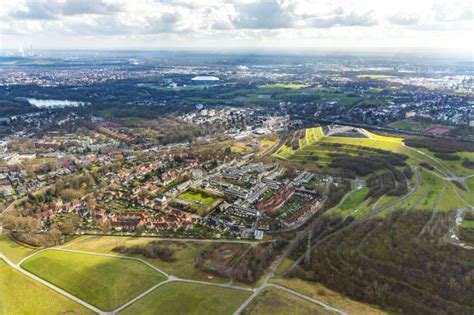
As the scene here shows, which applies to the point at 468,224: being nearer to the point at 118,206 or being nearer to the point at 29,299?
the point at 118,206

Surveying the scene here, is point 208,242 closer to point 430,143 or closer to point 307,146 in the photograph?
point 307,146

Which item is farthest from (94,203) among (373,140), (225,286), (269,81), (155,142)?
(269,81)

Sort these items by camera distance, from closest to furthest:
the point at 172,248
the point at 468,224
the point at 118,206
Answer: the point at 172,248 → the point at 468,224 → the point at 118,206

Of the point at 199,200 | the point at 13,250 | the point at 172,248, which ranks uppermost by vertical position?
the point at 199,200

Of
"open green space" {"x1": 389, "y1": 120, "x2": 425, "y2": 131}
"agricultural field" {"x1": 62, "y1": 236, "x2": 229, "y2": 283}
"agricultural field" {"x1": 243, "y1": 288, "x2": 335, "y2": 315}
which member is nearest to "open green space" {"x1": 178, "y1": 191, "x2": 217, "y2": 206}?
"agricultural field" {"x1": 62, "y1": 236, "x2": 229, "y2": 283}

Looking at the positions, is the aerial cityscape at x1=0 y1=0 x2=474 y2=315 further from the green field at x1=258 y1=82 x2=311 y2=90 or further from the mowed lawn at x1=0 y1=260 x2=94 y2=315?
the green field at x1=258 y1=82 x2=311 y2=90

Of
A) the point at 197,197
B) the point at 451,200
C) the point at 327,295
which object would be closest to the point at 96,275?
the point at 197,197
